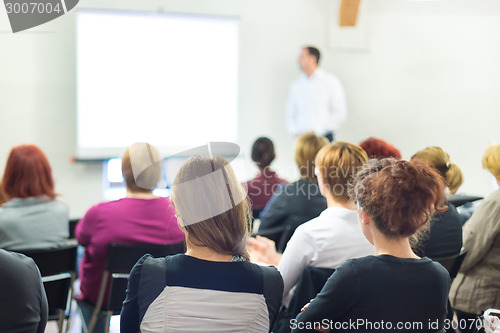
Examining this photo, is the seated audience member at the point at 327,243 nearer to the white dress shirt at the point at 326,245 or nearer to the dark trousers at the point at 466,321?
the white dress shirt at the point at 326,245

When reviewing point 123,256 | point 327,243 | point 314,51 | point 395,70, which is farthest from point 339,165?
point 395,70

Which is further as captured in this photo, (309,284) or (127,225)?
(127,225)

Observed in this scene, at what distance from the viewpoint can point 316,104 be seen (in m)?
5.94

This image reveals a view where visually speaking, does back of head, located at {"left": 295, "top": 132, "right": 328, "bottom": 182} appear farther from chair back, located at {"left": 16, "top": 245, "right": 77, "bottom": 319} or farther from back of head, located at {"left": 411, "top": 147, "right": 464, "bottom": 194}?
chair back, located at {"left": 16, "top": 245, "right": 77, "bottom": 319}

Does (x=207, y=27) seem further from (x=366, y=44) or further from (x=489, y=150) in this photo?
(x=489, y=150)

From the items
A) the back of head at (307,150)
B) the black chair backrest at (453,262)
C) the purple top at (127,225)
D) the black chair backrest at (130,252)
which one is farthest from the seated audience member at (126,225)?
the black chair backrest at (453,262)

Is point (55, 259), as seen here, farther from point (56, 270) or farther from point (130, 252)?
point (130, 252)

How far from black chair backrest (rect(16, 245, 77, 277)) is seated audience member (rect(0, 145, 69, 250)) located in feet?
0.81

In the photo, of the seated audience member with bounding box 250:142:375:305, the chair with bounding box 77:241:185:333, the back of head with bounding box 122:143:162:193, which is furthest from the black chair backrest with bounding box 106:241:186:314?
the seated audience member with bounding box 250:142:375:305

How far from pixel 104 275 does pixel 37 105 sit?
3.20m

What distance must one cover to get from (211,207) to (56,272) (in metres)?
1.36

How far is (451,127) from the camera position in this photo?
6375 millimetres

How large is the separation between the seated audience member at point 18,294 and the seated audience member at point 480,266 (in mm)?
1816

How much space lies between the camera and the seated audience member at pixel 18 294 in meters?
1.57
